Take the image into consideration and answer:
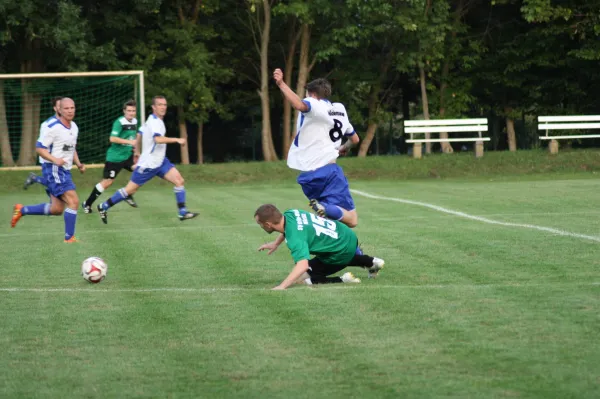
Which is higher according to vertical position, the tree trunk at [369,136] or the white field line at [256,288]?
the tree trunk at [369,136]

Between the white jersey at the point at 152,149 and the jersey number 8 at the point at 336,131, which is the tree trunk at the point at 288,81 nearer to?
the white jersey at the point at 152,149

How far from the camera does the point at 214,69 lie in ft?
113

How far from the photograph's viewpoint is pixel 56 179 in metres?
14.1

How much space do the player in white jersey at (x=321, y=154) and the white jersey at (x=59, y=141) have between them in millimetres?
4197

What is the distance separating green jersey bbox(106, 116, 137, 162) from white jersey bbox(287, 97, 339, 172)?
8.82 metres

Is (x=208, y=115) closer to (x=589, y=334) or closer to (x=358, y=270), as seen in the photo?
(x=358, y=270)

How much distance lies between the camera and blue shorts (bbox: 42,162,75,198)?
46.1 feet

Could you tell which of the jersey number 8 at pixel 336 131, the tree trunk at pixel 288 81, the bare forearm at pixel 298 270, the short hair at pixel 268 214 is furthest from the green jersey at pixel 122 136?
the tree trunk at pixel 288 81

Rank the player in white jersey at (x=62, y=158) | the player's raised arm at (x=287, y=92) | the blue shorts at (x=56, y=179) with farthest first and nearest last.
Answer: the blue shorts at (x=56, y=179)
the player in white jersey at (x=62, y=158)
the player's raised arm at (x=287, y=92)

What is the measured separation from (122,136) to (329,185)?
30.4 feet

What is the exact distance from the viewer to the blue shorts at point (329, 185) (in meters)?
11.0

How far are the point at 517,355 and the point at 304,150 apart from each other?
5.25 meters

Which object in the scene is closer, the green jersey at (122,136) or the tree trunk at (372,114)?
the green jersey at (122,136)

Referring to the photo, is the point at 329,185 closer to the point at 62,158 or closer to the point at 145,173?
the point at 62,158
